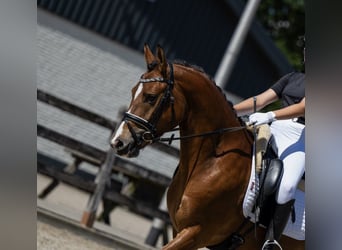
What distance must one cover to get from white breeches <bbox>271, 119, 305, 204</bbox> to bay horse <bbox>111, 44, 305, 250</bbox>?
10.1 inches

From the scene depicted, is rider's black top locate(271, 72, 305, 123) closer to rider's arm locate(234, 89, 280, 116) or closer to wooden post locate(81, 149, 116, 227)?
rider's arm locate(234, 89, 280, 116)

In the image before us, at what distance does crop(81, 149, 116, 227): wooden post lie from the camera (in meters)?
8.79

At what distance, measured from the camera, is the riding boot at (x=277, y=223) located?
5008mm

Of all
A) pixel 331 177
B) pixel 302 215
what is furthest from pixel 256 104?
pixel 331 177

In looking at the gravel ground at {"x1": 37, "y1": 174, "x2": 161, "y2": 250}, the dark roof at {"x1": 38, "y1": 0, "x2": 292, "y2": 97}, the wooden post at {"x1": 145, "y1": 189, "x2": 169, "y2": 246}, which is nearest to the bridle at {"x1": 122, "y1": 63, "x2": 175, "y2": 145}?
the gravel ground at {"x1": 37, "y1": 174, "x2": 161, "y2": 250}

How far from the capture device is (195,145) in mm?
4938

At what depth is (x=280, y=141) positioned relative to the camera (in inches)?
208

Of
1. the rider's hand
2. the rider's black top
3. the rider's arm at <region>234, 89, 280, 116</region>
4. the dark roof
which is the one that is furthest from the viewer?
the dark roof

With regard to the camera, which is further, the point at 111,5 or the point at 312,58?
the point at 111,5

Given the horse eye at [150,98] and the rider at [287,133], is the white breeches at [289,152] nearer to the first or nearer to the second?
the rider at [287,133]

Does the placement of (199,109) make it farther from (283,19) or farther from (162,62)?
(283,19)

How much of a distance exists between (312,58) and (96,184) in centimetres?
698

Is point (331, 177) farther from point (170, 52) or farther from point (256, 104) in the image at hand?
point (170, 52)

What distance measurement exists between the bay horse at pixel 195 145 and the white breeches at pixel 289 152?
0.26 meters
